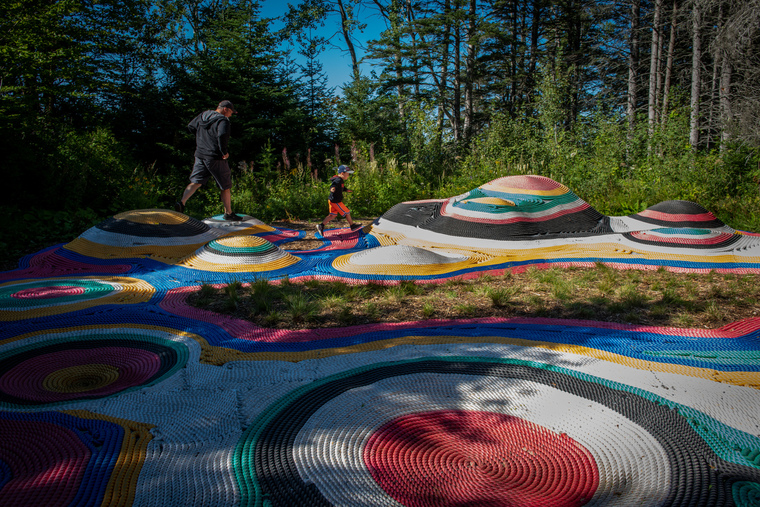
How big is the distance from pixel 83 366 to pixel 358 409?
63.4 inches

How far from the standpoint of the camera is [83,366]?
2477 mm

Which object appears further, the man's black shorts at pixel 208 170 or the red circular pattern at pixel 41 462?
the man's black shorts at pixel 208 170

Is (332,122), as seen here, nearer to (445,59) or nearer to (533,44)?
(445,59)

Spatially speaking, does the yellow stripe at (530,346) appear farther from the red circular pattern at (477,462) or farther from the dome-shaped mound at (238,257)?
the dome-shaped mound at (238,257)

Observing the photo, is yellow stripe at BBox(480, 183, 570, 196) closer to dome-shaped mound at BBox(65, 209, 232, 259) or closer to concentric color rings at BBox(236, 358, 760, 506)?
dome-shaped mound at BBox(65, 209, 232, 259)

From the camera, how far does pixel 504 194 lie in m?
6.57

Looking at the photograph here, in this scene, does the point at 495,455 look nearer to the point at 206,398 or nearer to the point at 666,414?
the point at 666,414

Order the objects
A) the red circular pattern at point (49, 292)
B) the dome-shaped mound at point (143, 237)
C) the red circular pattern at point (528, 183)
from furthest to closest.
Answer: the red circular pattern at point (528, 183) < the dome-shaped mound at point (143, 237) < the red circular pattern at point (49, 292)

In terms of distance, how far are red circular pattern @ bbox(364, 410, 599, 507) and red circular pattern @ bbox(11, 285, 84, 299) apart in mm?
3185

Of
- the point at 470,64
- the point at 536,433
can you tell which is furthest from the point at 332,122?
the point at 536,433

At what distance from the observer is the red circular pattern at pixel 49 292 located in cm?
356

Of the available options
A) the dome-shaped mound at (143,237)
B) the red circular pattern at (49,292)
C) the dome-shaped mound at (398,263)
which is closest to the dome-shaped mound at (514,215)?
the dome-shaped mound at (398,263)

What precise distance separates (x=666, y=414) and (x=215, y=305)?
3.09 metres

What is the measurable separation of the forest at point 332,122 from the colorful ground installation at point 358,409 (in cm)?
396
